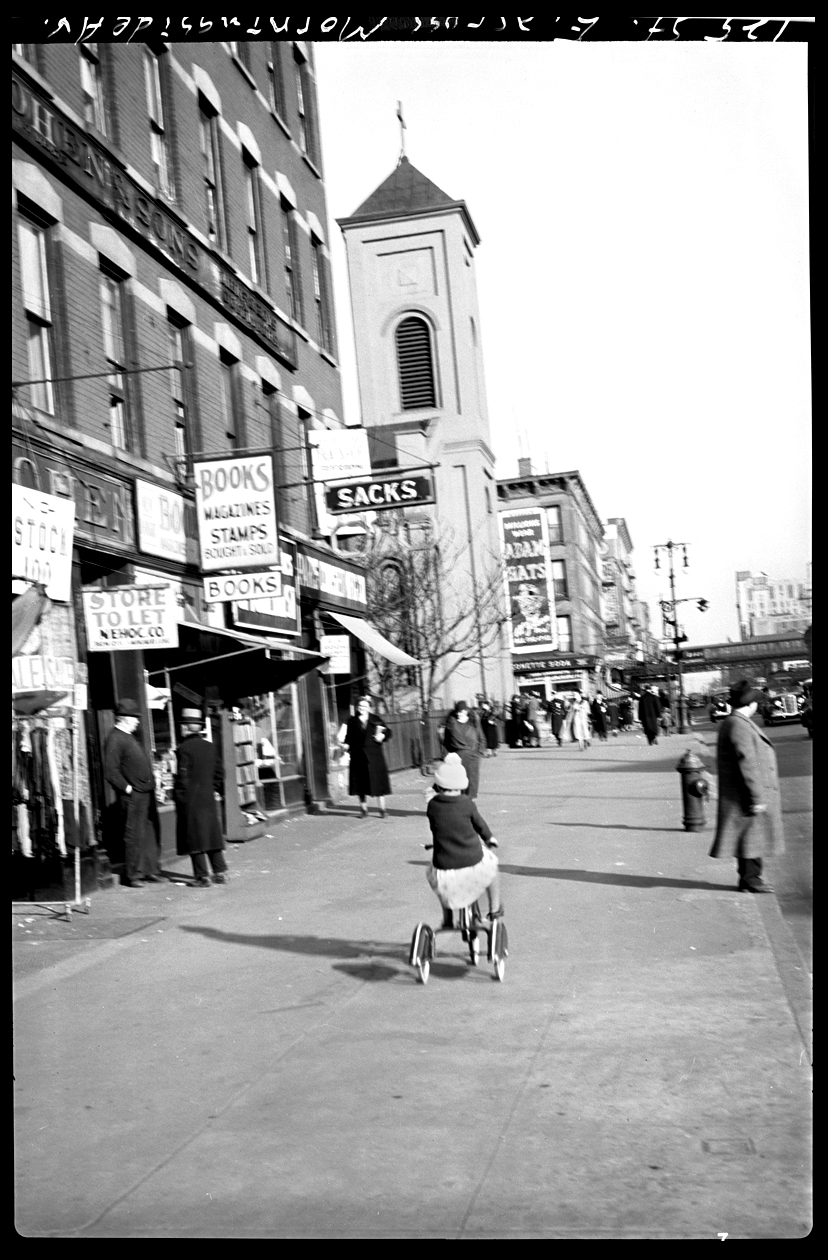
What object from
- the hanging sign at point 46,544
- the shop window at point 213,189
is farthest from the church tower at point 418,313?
the shop window at point 213,189

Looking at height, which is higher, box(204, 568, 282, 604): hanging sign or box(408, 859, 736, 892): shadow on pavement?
box(204, 568, 282, 604): hanging sign

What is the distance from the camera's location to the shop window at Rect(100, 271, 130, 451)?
1448 centimetres

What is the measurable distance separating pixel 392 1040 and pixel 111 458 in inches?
355

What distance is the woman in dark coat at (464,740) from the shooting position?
8586 mm

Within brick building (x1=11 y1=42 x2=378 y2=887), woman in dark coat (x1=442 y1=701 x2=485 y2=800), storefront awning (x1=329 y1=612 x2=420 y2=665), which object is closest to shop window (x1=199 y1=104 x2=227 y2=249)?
brick building (x1=11 y1=42 x2=378 y2=887)

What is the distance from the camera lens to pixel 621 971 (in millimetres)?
7523

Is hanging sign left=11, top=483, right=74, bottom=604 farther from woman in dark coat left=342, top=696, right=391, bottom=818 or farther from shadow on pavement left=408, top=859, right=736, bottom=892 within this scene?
woman in dark coat left=342, top=696, right=391, bottom=818

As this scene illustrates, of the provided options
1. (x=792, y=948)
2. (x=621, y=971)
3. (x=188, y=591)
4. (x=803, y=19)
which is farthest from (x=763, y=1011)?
(x=188, y=591)

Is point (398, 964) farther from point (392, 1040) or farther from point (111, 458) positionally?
point (111, 458)

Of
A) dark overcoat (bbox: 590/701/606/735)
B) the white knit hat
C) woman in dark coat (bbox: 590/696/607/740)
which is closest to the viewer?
the white knit hat

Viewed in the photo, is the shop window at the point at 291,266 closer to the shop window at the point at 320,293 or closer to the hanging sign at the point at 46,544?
the shop window at the point at 320,293

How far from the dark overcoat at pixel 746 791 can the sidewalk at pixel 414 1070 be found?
1.45 ft

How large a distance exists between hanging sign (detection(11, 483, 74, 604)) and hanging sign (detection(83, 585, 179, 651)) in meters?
3.61

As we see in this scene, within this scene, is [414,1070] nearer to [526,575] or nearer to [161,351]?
[526,575]
